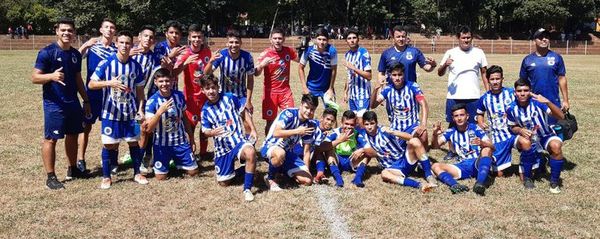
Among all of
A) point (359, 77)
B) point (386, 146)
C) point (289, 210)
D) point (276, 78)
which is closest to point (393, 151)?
point (386, 146)

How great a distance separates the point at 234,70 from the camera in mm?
7195

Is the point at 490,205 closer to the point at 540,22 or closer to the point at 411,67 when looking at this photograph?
the point at 411,67

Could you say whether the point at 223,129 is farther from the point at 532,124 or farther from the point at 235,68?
the point at 532,124

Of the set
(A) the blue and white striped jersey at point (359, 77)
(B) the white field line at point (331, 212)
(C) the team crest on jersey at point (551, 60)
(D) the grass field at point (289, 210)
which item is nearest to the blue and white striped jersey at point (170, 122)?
(D) the grass field at point (289, 210)

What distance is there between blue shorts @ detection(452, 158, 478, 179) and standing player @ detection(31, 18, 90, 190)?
466cm

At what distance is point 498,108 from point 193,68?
4036 millimetres

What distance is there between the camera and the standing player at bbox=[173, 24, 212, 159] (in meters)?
7.09

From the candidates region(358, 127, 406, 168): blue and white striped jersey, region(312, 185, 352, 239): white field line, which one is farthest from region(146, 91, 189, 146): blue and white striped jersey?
region(358, 127, 406, 168): blue and white striped jersey

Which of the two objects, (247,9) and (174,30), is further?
(247,9)

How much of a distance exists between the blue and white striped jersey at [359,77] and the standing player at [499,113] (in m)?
1.70

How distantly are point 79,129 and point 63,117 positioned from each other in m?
0.31

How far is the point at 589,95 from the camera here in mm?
15211

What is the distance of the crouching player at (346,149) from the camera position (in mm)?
6453

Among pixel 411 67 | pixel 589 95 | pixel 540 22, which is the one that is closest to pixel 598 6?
pixel 540 22
